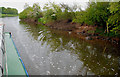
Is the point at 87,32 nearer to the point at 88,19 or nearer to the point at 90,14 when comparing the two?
the point at 88,19

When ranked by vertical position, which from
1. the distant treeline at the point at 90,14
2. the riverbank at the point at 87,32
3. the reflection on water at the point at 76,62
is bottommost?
the reflection on water at the point at 76,62

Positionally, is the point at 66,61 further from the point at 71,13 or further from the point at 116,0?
the point at 71,13

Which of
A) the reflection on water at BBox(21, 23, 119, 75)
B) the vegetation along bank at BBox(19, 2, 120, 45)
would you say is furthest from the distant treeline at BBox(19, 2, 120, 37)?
the reflection on water at BBox(21, 23, 119, 75)

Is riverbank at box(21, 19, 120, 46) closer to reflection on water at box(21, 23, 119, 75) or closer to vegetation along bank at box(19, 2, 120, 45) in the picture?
vegetation along bank at box(19, 2, 120, 45)

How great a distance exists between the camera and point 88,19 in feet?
65.0

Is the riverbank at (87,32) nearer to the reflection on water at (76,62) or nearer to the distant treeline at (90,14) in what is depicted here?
the distant treeline at (90,14)

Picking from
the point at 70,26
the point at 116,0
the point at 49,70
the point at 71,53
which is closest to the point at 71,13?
the point at 70,26

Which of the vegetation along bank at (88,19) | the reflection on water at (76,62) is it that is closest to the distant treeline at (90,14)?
the vegetation along bank at (88,19)

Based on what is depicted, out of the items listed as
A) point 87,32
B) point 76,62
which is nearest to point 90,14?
point 87,32

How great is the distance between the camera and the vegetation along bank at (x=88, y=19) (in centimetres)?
1516

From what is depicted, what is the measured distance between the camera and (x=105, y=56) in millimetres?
11258

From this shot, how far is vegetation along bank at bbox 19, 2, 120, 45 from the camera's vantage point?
1516cm

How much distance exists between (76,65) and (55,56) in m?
2.64

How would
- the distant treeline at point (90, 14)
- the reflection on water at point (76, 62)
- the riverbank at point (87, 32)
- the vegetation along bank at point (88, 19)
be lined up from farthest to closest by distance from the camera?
1. the riverbank at point (87, 32)
2. the vegetation along bank at point (88, 19)
3. the distant treeline at point (90, 14)
4. the reflection on water at point (76, 62)
